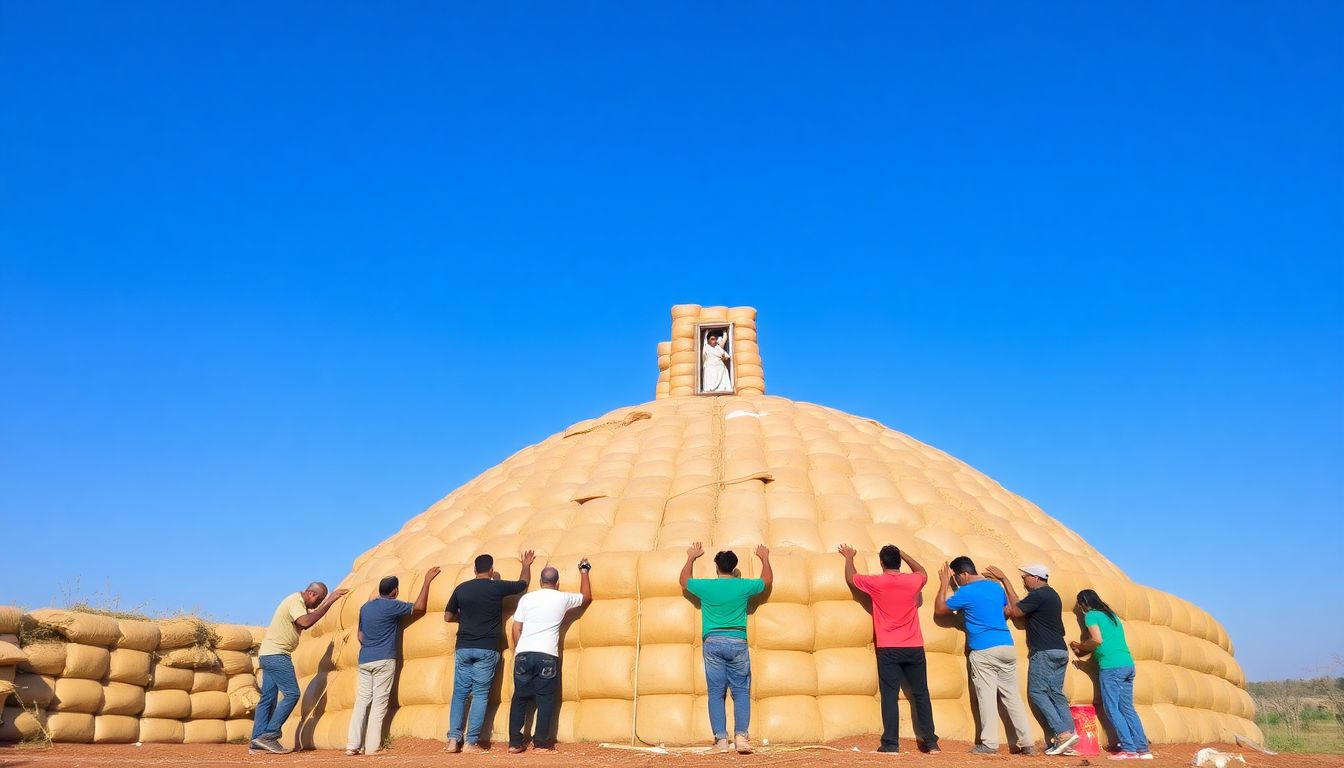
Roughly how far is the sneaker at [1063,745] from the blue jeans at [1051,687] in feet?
0.29

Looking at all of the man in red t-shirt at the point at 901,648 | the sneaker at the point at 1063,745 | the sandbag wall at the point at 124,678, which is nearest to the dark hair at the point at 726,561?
the man in red t-shirt at the point at 901,648

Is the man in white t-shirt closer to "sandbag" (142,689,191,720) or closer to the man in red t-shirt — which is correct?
the man in red t-shirt

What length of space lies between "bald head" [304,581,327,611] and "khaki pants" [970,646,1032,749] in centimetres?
656

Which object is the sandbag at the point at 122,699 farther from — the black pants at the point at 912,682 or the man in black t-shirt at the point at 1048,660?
the man in black t-shirt at the point at 1048,660

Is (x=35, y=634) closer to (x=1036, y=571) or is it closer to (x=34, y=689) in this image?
(x=34, y=689)

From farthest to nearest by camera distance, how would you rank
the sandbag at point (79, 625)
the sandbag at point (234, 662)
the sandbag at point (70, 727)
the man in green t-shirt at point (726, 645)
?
the sandbag at point (234, 662) < the sandbag at point (79, 625) < the sandbag at point (70, 727) < the man in green t-shirt at point (726, 645)

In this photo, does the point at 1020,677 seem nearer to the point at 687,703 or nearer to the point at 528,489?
the point at 687,703

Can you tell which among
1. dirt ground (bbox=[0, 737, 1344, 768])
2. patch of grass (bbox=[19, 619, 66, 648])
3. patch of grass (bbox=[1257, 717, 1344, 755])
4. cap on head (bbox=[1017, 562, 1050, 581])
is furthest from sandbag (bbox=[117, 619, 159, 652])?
patch of grass (bbox=[1257, 717, 1344, 755])

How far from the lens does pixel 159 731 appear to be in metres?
11.1

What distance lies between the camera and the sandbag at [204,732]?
11.4 metres

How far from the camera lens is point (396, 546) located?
1259 centimetres

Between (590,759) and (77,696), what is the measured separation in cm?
630

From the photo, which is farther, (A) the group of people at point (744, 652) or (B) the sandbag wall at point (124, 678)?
(B) the sandbag wall at point (124, 678)

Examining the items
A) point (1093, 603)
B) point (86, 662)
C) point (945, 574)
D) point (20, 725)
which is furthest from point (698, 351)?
point (20, 725)
